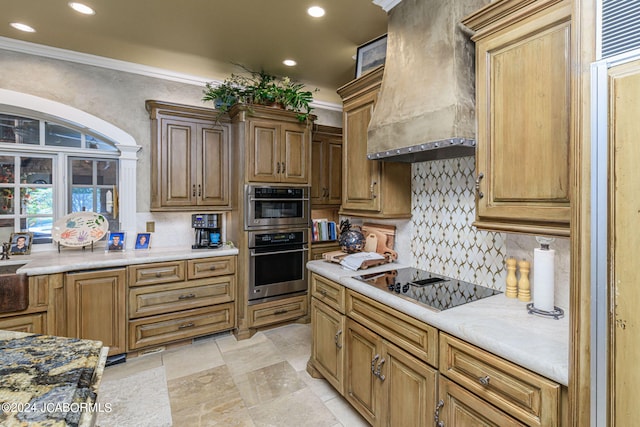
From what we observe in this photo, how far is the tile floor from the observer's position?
6.78 ft

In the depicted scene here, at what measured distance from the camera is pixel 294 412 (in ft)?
6.98

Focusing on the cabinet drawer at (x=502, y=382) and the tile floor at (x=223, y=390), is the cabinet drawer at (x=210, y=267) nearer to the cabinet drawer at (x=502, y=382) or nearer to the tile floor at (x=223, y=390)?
the tile floor at (x=223, y=390)

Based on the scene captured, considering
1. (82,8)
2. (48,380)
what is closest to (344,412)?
(48,380)

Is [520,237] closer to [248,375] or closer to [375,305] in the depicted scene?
[375,305]

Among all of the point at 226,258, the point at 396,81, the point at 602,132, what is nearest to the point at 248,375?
the point at 226,258

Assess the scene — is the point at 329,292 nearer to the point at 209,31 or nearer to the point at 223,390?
the point at 223,390

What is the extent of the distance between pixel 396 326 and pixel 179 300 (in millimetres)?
2251

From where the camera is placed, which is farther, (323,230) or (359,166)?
(323,230)

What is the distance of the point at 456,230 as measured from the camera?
2115mm

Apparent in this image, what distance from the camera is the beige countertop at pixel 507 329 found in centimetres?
107

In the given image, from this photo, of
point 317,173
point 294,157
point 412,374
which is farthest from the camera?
point 317,173

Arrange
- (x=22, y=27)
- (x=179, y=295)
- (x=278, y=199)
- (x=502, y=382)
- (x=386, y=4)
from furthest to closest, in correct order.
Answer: (x=278, y=199), (x=179, y=295), (x=22, y=27), (x=386, y=4), (x=502, y=382)

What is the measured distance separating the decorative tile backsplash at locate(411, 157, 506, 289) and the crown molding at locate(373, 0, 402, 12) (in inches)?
43.2

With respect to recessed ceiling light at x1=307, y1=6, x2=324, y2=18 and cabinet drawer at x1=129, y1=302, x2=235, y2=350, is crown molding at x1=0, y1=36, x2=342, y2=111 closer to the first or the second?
recessed ceiling light at x1=307, y1=6, x2=324, y2=18
